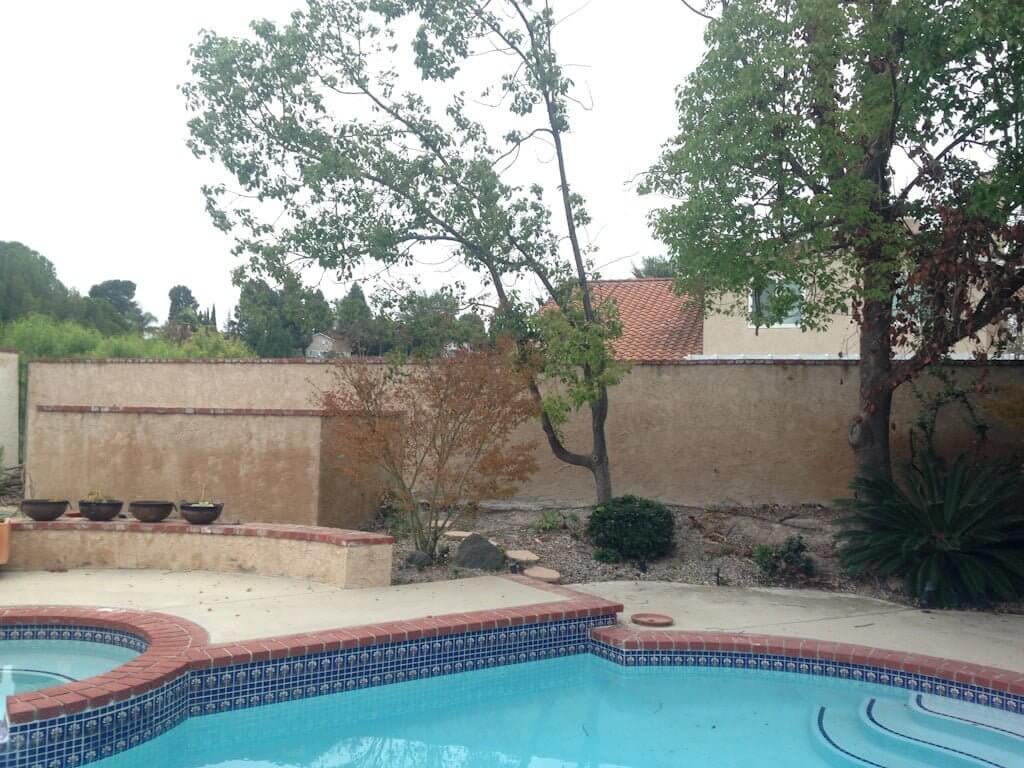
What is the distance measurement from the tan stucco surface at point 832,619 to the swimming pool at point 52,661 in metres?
4.15

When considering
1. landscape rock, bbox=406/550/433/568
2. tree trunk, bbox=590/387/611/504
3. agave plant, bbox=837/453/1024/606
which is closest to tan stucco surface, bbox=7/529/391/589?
landscape rock, bbox=406/550/433/568

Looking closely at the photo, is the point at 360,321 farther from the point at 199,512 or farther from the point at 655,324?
the point at 655,324

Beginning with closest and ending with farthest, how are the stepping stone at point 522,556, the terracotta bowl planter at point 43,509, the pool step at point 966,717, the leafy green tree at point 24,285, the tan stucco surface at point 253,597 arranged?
the pool step at point 966,717, the tan stucco surface at point 253,597, the terracotta bowl planter at point 43,509, the stepping stone at point 522,556, the leafy green tree at point 24,285

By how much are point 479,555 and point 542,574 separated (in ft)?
2.40

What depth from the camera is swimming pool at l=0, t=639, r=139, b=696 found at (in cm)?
630

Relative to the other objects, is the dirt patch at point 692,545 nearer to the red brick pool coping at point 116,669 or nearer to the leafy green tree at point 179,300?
the red brick pool coping at point 116,669

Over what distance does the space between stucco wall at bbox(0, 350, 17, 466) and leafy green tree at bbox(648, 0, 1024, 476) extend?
12.5 m

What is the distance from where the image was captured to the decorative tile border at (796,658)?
6426 millimetres

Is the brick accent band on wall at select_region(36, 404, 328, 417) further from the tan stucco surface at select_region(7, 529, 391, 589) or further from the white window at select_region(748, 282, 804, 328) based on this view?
the white window at select_region(748, 282, 804, 328)

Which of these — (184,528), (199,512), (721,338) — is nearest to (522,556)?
(199,512)

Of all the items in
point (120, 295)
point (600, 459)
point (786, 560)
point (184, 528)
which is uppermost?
point (120, 295)

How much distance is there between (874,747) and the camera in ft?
18.9


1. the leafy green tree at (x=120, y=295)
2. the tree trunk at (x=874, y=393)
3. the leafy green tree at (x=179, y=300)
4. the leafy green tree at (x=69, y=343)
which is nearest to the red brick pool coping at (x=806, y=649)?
the tree trunk at (x=874, y=393)

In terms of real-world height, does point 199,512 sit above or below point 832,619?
above
